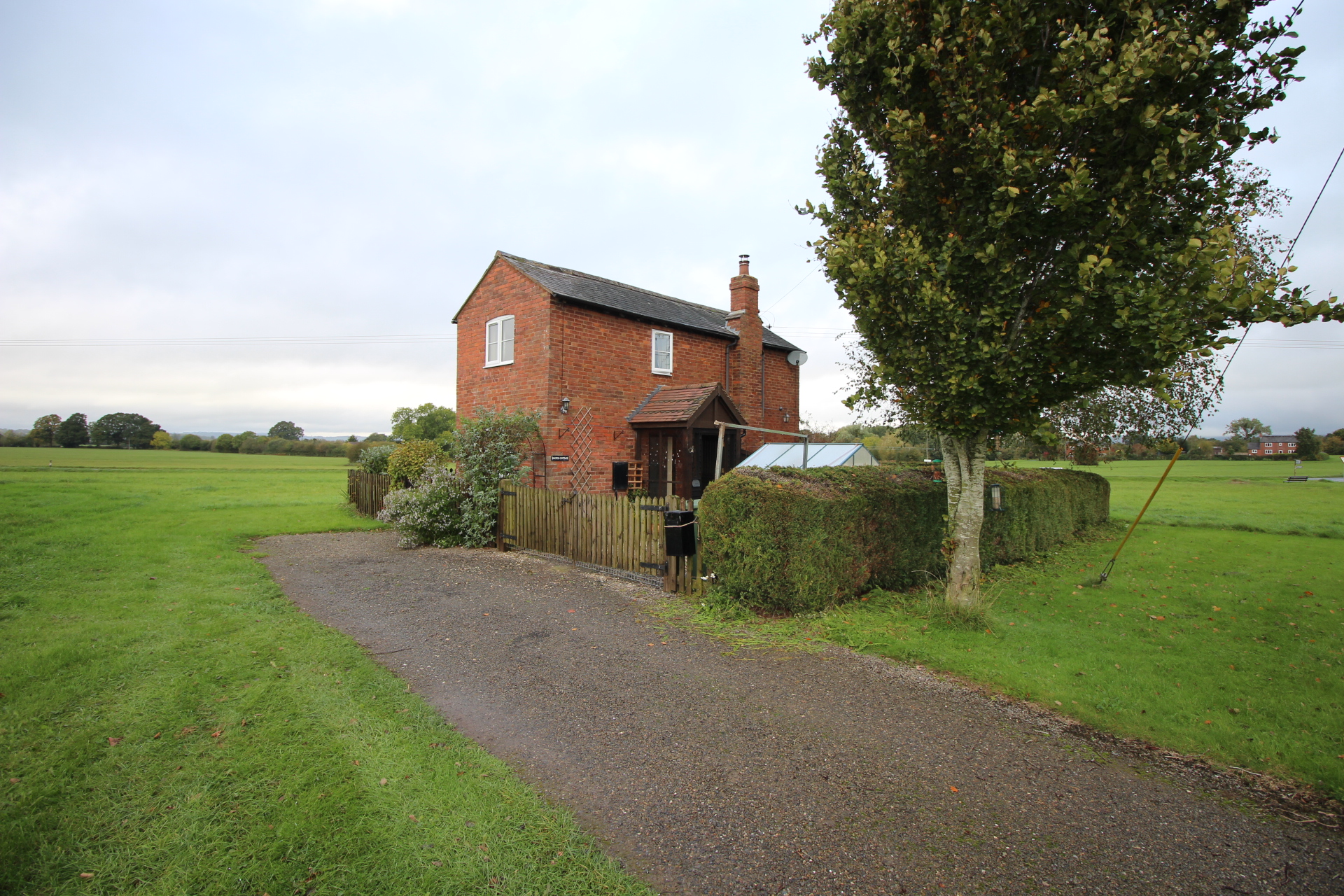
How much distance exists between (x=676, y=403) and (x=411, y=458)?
7.69 m

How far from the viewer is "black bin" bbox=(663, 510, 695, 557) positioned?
8.41 metres

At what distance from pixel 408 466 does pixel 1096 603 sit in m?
15.8

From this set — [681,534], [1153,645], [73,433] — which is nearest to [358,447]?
[73,433]

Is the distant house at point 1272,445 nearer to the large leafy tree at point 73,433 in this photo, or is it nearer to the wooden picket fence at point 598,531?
the wooden picket fence at point 598,531

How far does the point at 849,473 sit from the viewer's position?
8828 millimetres

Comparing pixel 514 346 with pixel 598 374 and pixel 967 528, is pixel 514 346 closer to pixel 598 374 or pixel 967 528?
pixel 598 374

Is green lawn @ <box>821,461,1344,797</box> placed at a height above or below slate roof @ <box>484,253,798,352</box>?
below

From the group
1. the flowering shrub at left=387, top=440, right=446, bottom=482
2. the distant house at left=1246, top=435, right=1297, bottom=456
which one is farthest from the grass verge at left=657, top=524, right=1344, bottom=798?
the distant house at left=1246, top=435, right=1297, bottom=456

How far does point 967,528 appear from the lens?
24.0 feet

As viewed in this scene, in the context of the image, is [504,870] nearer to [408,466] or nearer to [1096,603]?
[1096,603]

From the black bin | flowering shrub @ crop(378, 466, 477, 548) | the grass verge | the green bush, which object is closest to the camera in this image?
the grass verge

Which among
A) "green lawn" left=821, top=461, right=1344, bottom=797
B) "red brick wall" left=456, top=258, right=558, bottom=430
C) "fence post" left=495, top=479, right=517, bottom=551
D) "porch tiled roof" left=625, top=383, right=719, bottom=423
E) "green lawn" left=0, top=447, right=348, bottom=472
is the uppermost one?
"red brick wall" left=456, top=258, right=558, bottom=430

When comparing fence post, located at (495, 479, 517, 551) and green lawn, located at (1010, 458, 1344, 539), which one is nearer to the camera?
fence post, located at (495, 479, 517, 551)

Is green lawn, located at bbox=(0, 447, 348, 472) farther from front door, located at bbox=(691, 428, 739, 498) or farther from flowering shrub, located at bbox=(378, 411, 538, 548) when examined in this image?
front door, located at bbox=(691, 428, 739, 498)
